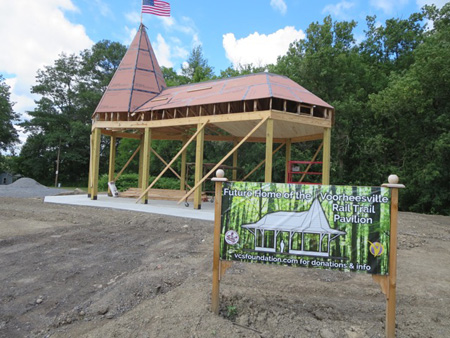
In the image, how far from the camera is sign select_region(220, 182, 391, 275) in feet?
11.0

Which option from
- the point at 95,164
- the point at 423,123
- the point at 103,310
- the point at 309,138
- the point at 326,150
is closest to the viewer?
the point at 103,310

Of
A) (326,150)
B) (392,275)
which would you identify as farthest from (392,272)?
(326,150)

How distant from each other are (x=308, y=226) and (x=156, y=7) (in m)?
17.0

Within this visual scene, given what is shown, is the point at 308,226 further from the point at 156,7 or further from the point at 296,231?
the point at 156,7

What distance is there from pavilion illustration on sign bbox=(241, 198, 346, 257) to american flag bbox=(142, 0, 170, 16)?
16.4 metres

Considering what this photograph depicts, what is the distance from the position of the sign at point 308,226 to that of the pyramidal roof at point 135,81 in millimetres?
12234

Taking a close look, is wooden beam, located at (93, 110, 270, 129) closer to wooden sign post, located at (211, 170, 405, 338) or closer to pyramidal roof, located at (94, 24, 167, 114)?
pyramidal roof, located at (94, 24, 167, 114)

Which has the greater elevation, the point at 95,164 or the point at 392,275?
the point at 95,164

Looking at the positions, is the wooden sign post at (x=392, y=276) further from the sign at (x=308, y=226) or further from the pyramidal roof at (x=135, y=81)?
the pyramidal roof at (x=135, y=81)

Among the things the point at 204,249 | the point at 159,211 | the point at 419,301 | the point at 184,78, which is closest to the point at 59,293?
the point at 204,249

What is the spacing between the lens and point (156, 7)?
16.6 metres

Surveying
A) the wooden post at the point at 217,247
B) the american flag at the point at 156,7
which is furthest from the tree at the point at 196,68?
the wooden post at the point at 217,247

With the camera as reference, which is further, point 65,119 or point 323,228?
point 65,119

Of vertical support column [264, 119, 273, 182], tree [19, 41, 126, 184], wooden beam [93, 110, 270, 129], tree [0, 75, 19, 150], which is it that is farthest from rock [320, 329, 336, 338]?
tree [0, 75, 19, 150]
